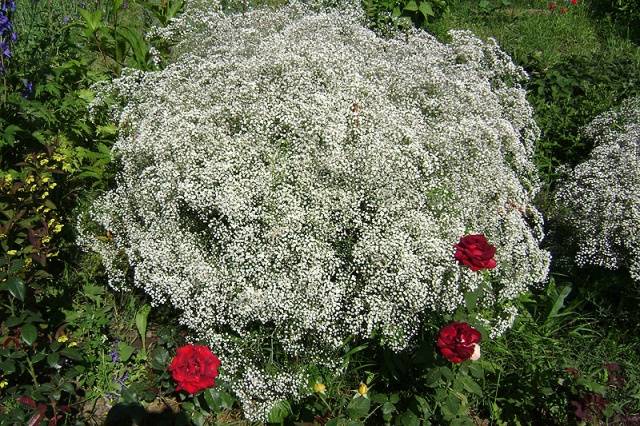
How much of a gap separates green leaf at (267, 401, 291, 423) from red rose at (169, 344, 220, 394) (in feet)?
2.32

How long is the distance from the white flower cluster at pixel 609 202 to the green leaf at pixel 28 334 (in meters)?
3.39

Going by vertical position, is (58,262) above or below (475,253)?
below

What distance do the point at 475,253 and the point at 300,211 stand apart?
967 mm

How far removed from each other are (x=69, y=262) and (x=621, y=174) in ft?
12.9

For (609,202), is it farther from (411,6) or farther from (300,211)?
(411,6)

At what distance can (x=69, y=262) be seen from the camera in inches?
156

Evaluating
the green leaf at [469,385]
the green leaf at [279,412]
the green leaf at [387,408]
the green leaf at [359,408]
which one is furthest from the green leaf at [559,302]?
the green leaf at [279,412]

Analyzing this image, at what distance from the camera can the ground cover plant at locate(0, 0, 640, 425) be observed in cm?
303

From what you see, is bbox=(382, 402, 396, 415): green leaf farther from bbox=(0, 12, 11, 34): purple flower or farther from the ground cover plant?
bbox=(0, 12, 11, 34): purple flower

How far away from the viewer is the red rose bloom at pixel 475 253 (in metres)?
2.73

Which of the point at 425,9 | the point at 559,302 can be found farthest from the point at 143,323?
the point at 425,9

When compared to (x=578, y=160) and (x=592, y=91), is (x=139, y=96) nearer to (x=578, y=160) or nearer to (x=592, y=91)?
(x=578, y=160)

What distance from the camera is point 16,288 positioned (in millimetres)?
2625

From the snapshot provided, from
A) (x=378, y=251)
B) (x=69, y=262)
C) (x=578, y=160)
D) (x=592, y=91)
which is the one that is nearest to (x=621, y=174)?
(x=578, y=160)
